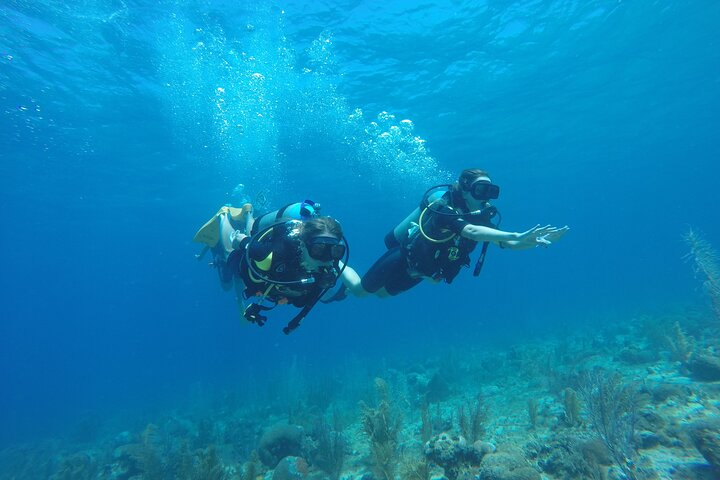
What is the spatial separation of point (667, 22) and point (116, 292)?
461 feet

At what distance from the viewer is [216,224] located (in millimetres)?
8164

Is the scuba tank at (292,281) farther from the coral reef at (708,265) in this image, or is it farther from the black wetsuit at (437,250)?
the coral reef at (708,265)

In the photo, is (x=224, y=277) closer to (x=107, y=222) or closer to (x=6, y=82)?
(x=6, y=82)

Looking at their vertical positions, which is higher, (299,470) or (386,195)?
(386,195)

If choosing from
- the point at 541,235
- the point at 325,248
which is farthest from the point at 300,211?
the point at 541,235

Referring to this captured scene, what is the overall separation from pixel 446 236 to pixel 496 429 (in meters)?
5.74

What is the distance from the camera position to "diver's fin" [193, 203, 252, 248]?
8172 mm

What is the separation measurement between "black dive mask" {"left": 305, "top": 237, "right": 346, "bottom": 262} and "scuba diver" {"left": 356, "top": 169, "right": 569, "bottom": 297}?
184cm

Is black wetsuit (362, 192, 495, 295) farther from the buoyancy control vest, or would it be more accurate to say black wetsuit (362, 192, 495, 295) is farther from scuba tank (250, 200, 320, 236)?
scuba tank (250, 200, 320, 236)

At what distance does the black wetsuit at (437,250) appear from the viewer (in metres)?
5.92

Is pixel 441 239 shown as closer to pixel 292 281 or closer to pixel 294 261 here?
pixel 294 261

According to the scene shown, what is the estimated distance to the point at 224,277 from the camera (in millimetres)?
8367

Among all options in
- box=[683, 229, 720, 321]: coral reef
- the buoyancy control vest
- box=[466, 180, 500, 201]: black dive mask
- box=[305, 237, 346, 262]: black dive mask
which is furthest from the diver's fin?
box=[683, 229, 720, 321]: coral reef

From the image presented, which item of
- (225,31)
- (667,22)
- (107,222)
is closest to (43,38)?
(225,31)
